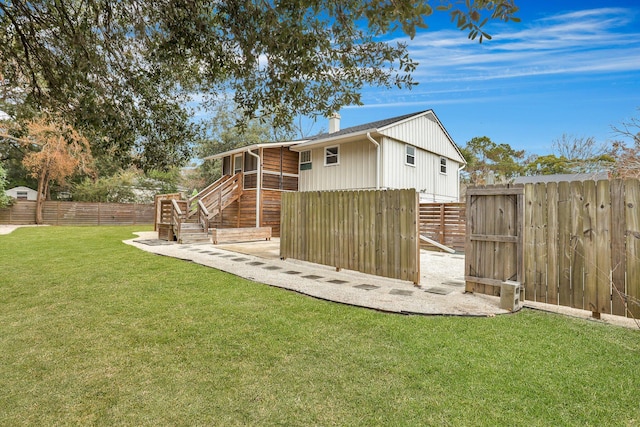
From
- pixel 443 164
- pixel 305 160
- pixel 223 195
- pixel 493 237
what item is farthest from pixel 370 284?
pixel 443 164

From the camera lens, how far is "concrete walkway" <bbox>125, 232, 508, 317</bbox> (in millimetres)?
4137

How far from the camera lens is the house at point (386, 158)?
12.9 meters

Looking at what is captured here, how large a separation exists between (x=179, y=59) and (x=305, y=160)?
454 inches

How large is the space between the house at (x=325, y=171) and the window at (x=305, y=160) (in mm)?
50

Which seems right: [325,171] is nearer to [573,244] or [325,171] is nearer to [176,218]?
[176,218]

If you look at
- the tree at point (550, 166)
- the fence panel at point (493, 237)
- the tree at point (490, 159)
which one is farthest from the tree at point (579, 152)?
the fence panel at point (493, 237)

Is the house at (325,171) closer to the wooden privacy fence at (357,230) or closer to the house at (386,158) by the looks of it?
the house at (386,158)

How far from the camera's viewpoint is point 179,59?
443cm

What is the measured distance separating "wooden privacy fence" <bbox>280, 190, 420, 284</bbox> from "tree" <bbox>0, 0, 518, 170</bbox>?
6.81 ft

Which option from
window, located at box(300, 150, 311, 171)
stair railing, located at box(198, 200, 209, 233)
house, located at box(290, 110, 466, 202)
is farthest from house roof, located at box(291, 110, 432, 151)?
stair railing, located at box(198, 200, 209, 233)

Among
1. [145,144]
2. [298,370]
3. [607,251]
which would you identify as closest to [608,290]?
[607,251]

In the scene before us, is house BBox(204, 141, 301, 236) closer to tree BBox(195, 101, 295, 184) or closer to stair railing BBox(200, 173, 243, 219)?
stair railing BBox(200, 173, 243, 219)

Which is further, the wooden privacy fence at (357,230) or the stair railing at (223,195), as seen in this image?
the stair railing at (223,195)

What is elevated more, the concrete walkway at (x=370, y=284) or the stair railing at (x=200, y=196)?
the stair railing at (x=200, y=196)
